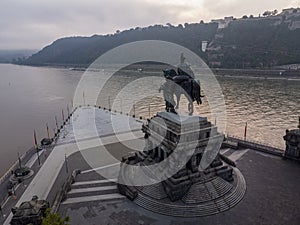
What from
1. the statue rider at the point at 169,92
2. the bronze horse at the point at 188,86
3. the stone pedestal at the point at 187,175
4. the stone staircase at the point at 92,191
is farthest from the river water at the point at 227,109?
the statue rider at the point at 169,92

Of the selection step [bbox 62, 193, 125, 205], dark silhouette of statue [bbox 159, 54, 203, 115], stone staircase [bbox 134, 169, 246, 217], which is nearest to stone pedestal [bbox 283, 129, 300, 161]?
stone staircase [bbox 134, 169, 246, 217]

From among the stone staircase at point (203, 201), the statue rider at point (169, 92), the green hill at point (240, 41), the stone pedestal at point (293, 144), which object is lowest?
the stone staircase at point (203, 201)

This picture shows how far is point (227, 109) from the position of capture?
209 ft

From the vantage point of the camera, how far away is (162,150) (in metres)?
24.2

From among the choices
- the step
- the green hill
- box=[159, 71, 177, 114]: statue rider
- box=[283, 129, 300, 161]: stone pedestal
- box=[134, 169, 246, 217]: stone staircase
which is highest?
the green hill

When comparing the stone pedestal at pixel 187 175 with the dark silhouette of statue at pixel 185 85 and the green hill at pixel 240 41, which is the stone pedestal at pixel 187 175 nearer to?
the dark silhouette of statue at pixel 185 85

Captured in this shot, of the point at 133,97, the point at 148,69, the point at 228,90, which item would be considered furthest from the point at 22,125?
the point at 148,69

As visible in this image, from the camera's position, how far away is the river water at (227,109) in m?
47.8

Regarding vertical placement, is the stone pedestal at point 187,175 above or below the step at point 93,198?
above

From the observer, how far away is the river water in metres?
47.8

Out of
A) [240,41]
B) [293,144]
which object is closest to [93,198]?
[293,144]

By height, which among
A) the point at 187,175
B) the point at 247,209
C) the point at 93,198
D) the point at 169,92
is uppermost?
the point at 169,92

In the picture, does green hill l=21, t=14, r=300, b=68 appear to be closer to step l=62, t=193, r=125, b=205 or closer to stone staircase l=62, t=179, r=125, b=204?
stone staircase l=62, t=179, r=125, b=204

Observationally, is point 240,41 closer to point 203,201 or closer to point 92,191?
point 203,201
